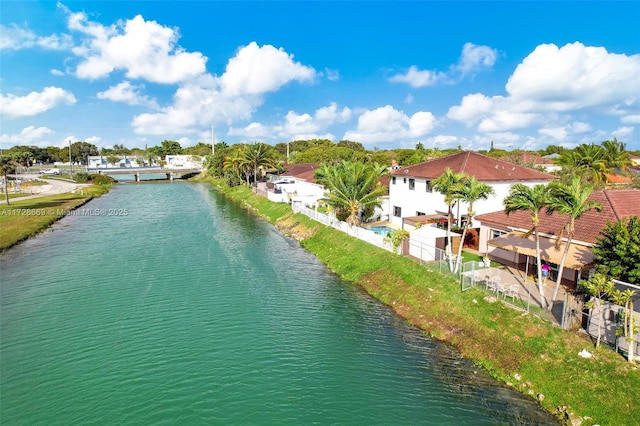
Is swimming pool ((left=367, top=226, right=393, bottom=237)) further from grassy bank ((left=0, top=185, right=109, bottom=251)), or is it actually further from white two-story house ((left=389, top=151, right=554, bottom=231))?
grassy bank ((left=0, top=185, right=109, bottom=251))

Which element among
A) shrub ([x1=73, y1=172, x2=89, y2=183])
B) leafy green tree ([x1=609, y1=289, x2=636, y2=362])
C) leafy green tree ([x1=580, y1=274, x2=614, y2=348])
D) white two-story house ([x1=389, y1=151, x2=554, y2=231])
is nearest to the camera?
leafy green tree ([x1=609, y1=289, x2=636, y2=362])

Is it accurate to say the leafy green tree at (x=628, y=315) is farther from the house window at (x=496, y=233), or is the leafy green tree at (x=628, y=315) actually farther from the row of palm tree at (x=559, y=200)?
the house window at (x=496, y=233)

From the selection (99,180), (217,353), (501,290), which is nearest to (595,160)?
(501,290)

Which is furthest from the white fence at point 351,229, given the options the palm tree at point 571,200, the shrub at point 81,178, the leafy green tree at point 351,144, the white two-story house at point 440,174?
the leafy green tree at point 351,144

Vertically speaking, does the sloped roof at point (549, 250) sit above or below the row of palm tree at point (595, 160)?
below

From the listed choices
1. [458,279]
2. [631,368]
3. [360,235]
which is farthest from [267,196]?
[631,368]

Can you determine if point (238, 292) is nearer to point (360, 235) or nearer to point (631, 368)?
point (360, 235)

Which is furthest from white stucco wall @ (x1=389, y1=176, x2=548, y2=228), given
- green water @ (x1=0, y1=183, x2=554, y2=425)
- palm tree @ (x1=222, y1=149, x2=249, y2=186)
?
palm tree @ (x1=222, y1=149, x2=249, y2=186)
